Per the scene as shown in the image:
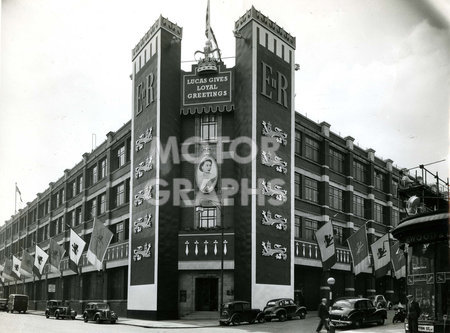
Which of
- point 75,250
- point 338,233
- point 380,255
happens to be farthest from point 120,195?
point 380,255

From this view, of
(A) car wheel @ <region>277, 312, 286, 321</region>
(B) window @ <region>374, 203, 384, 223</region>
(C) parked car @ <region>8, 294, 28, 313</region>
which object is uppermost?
(B) window @ <region>374, 203, 384, 223</region>

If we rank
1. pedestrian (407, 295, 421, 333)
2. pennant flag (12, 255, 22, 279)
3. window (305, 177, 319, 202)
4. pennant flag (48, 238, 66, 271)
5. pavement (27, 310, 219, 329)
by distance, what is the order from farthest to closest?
pennant flag (12, 255, 22, 279) < pennant flag (48, 238, 66, 271) < window (305, 177, 319, 202) < pavement (27, 310, 219, 329) < pedestrian (407, 295, 421, 333)

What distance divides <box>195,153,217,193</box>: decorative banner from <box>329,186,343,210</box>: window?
49.5 ft

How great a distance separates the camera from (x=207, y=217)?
42.7 metres

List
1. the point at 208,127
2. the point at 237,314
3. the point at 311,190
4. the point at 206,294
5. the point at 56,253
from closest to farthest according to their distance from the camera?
the point at 237,314, the point at 206,294, the point at 208,127, the point at 311,190, the point at 56,253

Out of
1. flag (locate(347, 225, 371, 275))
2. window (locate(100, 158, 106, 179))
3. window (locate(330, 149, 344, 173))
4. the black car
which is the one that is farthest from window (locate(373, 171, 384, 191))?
the black car

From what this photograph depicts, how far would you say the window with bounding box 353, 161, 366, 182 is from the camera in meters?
58.1

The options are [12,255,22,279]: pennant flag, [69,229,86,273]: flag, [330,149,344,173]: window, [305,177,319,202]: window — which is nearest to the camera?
[69,229,86,273]: flag

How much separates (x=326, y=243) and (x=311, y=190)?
13.3 m

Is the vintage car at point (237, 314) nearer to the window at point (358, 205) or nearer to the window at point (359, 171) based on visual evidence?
the window at point (358, 205)

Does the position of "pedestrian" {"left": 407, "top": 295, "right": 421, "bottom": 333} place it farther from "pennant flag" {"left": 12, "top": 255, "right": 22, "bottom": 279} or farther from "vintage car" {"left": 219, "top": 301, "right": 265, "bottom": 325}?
"pennant flag" {"left": 12, "top": 255, "right": 22, "bottom": 279}

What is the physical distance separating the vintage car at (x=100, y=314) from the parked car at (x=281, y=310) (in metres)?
11.1

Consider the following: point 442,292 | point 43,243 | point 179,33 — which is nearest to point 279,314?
point 442,292

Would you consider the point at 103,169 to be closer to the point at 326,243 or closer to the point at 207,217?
the point at 207,217
